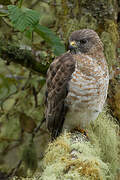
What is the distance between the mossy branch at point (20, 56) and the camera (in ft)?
11.5

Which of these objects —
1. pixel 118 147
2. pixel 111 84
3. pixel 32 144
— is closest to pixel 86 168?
pixel 118 147

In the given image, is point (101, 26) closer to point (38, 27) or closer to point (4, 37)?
point (38, 27)

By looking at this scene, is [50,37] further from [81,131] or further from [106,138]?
[106,138]

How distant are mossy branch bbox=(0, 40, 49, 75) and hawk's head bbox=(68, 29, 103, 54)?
2.28 feet

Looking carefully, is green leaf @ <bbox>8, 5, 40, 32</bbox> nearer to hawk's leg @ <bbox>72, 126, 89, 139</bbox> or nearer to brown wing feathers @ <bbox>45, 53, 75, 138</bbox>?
brown wing feathers @ <bbox>45, 53, 75, 138</bbox>

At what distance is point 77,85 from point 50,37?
1.61 ft

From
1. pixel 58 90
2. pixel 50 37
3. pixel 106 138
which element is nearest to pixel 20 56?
pixel 50 37

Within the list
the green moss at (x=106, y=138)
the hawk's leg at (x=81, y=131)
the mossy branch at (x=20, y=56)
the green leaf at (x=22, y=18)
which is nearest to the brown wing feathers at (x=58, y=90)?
the hawk's leg at (x=81, y=131)

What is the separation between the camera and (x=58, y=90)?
9.05 feet

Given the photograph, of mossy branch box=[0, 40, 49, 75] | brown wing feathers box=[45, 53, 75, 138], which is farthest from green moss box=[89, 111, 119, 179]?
mossy branch box=[0, 40, 49, 75]

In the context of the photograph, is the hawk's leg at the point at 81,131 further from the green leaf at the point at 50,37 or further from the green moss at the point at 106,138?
the green leaf at the point at 50,37

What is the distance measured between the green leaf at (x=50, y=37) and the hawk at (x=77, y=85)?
8 centimetres

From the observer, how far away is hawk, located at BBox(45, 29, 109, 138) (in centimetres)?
268

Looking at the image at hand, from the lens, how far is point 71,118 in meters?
2.86
